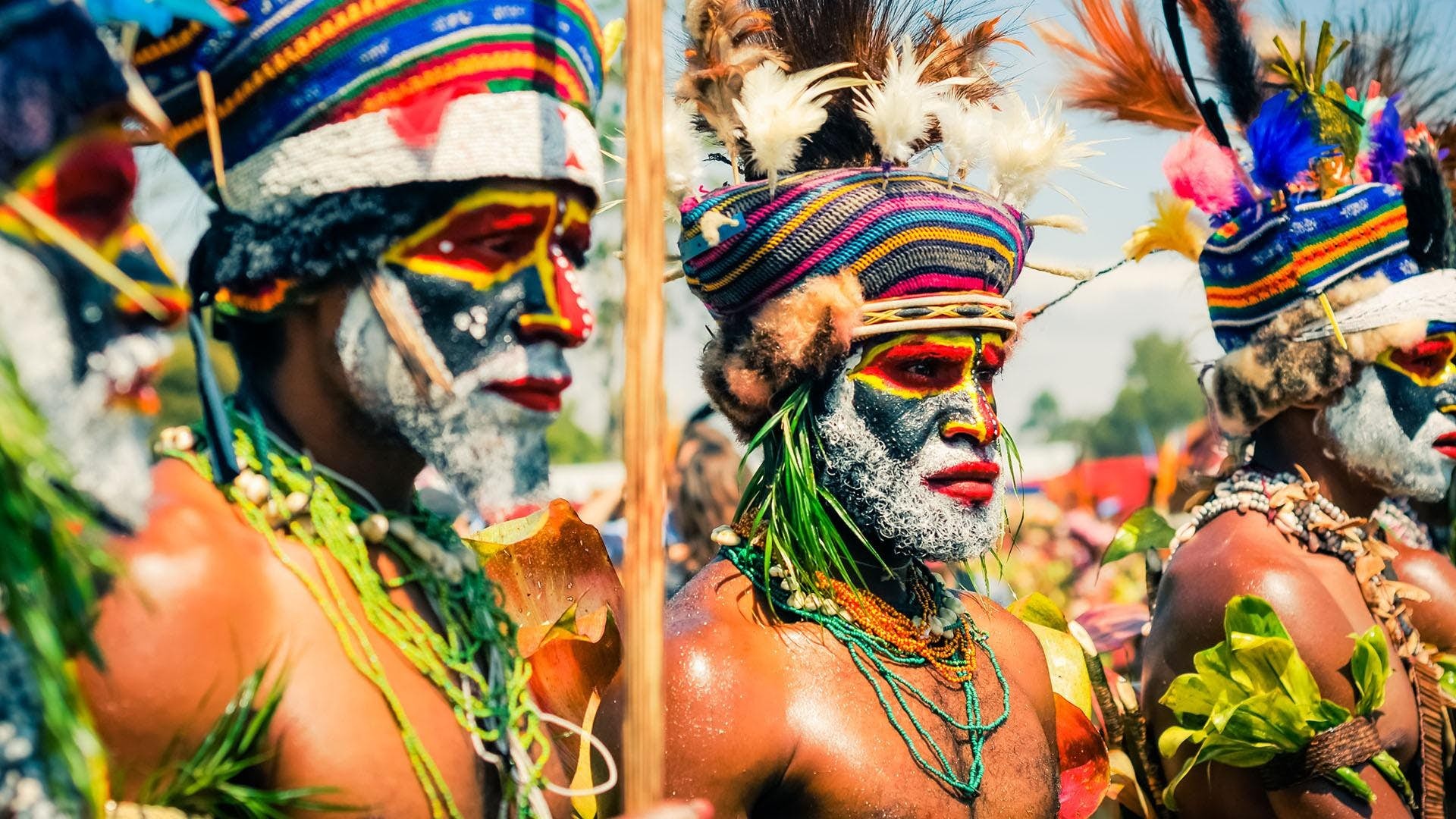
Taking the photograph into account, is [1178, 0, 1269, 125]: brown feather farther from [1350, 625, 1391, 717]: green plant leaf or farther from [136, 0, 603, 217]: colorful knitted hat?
[136, 0, 603, 217]: colorful knitted hat

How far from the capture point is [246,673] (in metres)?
1.82

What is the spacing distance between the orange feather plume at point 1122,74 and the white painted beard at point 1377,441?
1.06 m

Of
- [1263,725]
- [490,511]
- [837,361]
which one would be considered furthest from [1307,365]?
[490,511]

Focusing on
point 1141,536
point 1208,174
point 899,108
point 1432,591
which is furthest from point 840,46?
point 1432,591

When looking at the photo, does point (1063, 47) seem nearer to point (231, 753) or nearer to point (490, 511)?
point (490, 511)

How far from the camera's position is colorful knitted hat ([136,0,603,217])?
1959 mm

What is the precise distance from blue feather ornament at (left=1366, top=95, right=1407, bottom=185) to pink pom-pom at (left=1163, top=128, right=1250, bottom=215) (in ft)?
1.46

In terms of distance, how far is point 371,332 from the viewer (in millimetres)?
2018

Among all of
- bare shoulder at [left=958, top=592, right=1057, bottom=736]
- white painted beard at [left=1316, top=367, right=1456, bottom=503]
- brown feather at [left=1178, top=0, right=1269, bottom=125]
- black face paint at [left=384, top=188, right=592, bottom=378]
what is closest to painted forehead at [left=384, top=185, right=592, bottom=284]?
black face paint at [left=384, top=188, right=592, bottom=378]

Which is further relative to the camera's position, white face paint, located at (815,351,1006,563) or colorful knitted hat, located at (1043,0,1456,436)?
colorful knitted hat, located at (1043,0,1456,436)

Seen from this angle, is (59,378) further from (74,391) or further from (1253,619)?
(1253,619)

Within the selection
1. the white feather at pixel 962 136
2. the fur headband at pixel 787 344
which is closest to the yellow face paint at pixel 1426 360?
the white feather at pixel 962 136

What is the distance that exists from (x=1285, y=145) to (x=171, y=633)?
12.0 feet

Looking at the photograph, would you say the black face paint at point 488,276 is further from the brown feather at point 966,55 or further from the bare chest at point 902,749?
the brown feather at point 966,55
